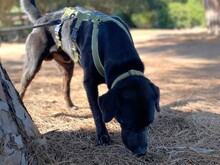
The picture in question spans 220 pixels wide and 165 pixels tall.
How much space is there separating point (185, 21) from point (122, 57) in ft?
91.0

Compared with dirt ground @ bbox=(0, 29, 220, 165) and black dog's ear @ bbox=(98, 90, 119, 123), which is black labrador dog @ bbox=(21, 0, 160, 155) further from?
dirt ground @ bbox=(0, 29, 220, 165)

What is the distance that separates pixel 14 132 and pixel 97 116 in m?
1.14

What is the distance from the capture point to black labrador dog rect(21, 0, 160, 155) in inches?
139

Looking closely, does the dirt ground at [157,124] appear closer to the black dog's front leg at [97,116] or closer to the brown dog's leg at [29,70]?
the black dog's front leg at [97,116]

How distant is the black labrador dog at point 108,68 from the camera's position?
354cm

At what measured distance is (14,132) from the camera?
3.31 meters

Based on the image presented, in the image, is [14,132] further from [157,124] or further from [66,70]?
[66,70]

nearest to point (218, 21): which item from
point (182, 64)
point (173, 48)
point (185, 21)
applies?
point (173, 48)

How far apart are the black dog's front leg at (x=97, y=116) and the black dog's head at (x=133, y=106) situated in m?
0.59

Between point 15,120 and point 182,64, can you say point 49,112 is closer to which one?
point 15,120

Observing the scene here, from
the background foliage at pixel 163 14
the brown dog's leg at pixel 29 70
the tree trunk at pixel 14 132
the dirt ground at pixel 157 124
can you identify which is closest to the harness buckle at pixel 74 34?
the brown dog's leg at pixel 29 70

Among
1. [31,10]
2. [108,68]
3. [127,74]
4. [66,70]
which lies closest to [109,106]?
[127,74]

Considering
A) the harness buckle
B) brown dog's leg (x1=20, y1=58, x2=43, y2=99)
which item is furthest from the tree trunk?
brown dog's leg (x1=20, y1=58, x2=43, y2=99)

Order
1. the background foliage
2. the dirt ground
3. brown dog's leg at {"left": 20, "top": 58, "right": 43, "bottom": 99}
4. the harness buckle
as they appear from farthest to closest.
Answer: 1. the background foliage
2. brown dog's leg at {"left": 20, "top": 58, "right": 43, "bottom": 99}
3. the harness buckle
4. the dirt ground
